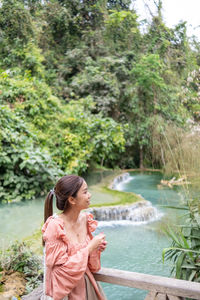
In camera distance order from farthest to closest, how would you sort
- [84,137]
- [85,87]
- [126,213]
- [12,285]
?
[85,87], [84,137], [126,213], [12,285]

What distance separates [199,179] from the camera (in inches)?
93.7

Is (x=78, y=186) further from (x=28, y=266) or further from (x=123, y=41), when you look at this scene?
(x=123, y=41)

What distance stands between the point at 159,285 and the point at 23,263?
1473 millimetres

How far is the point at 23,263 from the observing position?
2371 millimetres

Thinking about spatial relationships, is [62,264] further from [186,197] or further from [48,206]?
[186,197]

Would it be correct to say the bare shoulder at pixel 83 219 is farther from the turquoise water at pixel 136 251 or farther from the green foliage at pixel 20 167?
the green foliage at pixel 20 167

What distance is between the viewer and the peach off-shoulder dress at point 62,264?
46.3 inches

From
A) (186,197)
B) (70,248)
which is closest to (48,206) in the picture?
(70,248)

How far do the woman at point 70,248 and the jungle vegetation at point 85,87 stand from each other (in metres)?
1.43

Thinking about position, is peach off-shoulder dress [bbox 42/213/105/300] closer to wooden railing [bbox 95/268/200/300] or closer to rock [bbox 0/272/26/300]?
wooden railing [bbox 95/268/200/300]

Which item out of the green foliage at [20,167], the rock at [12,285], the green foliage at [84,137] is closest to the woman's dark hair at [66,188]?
the rock at [12,285]

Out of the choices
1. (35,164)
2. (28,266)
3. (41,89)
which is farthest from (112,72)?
(28,266)

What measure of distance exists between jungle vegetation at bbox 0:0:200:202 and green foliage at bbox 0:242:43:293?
143 centimetres

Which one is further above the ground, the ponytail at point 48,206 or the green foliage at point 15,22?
the green foliage at point 15,22
